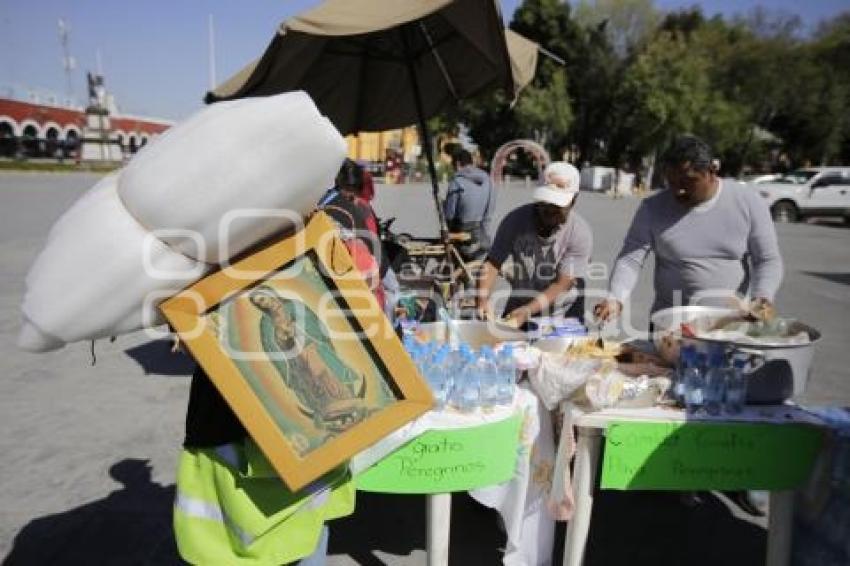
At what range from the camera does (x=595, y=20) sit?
39938 mm

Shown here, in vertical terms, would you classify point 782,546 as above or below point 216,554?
below

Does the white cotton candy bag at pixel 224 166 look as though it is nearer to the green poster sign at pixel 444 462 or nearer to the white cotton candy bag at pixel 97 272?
the white cotton candy bag at pixel 97 272

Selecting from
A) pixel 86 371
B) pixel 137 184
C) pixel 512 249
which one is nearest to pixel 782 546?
pixel 512 249

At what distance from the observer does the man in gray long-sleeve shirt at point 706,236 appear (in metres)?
2.72

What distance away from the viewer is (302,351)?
1413 mm

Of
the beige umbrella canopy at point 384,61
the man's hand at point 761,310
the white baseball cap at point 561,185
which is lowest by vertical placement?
the man's hand at point 761,310

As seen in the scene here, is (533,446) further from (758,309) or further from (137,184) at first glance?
(137,184)

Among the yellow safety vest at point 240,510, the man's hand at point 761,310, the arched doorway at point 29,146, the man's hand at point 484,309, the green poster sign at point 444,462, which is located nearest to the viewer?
the yellow safety vest at point 240,510

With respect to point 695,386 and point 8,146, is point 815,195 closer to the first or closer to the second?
point 695,386

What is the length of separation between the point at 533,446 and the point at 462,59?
9.92ft

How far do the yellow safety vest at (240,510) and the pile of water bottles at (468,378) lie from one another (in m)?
0.63

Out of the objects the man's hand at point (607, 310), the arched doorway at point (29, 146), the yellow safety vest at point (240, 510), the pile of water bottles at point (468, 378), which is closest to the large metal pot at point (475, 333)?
the man's hand at point (607, 310)

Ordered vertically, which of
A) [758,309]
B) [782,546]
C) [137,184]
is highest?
[137,184]

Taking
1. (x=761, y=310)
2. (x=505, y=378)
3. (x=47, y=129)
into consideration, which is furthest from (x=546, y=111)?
(x=47, y=129)
